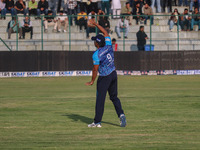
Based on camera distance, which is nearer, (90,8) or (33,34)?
(33,34)

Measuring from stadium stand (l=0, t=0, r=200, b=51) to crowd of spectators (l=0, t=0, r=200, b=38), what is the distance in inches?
12.2

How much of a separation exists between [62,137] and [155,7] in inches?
1073

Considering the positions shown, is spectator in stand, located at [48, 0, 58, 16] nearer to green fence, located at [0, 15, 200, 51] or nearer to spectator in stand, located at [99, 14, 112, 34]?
green fence, located at [0, 15, 200, 51]

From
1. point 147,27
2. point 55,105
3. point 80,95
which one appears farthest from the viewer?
point 147,27

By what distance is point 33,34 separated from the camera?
104ft

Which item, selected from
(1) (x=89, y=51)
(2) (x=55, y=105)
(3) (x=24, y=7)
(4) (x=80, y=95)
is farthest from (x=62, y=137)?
(3) (x=24, y=7)

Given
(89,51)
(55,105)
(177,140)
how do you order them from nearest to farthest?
1. (177,140)
2. (55,105)
3. (89,51)

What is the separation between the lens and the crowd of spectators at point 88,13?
1243 inches

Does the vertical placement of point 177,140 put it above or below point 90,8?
below

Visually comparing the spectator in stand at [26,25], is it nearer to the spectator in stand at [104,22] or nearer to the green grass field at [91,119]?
the spectator in stand at [104,22]

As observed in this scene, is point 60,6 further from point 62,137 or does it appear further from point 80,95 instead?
point 62,137

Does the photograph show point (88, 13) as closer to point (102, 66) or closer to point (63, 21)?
point (63, 21)

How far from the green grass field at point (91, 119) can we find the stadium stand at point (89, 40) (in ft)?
30.7

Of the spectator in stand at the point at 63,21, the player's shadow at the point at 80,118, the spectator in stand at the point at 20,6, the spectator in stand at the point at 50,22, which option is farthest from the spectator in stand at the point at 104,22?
the player's shadow at the point at 80,118
